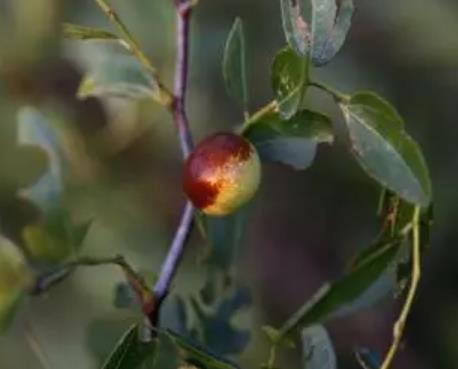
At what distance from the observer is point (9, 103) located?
1801 millimetres

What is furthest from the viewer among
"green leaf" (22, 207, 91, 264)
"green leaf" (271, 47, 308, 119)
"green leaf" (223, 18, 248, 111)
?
"green leaf" (22, 207, 91, 264)

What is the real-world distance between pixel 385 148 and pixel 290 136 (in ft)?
0.21

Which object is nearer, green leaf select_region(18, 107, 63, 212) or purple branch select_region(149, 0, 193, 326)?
purple branch select_region(149, 0, 193, 326)

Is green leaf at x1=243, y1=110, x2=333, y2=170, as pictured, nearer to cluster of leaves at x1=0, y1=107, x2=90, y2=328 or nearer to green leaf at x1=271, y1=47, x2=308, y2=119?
green leaf at x1=271, y1=47, x2=308, y2=119

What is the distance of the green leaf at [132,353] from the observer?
0.93 metres

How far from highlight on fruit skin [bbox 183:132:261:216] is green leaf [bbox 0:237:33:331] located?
0.18 m

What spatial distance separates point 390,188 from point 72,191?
2.83 ft

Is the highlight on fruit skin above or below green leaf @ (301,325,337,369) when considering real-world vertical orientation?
above

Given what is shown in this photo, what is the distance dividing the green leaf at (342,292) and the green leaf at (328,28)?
0.54ft

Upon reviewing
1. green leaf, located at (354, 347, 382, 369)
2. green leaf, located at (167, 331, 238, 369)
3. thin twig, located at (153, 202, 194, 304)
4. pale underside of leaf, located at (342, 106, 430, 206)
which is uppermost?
pale underside of leaf, located at (342, 106, 430, 206)

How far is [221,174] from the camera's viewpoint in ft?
2.97

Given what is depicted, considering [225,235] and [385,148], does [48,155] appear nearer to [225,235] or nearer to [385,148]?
[225,235]

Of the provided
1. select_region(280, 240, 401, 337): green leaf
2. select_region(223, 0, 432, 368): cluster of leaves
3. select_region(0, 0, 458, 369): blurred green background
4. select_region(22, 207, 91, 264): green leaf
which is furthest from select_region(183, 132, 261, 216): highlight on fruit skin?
select_region(0, 0, 458, 369): blurred green background

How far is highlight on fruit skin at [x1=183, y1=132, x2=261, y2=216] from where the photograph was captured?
35.8 inches
